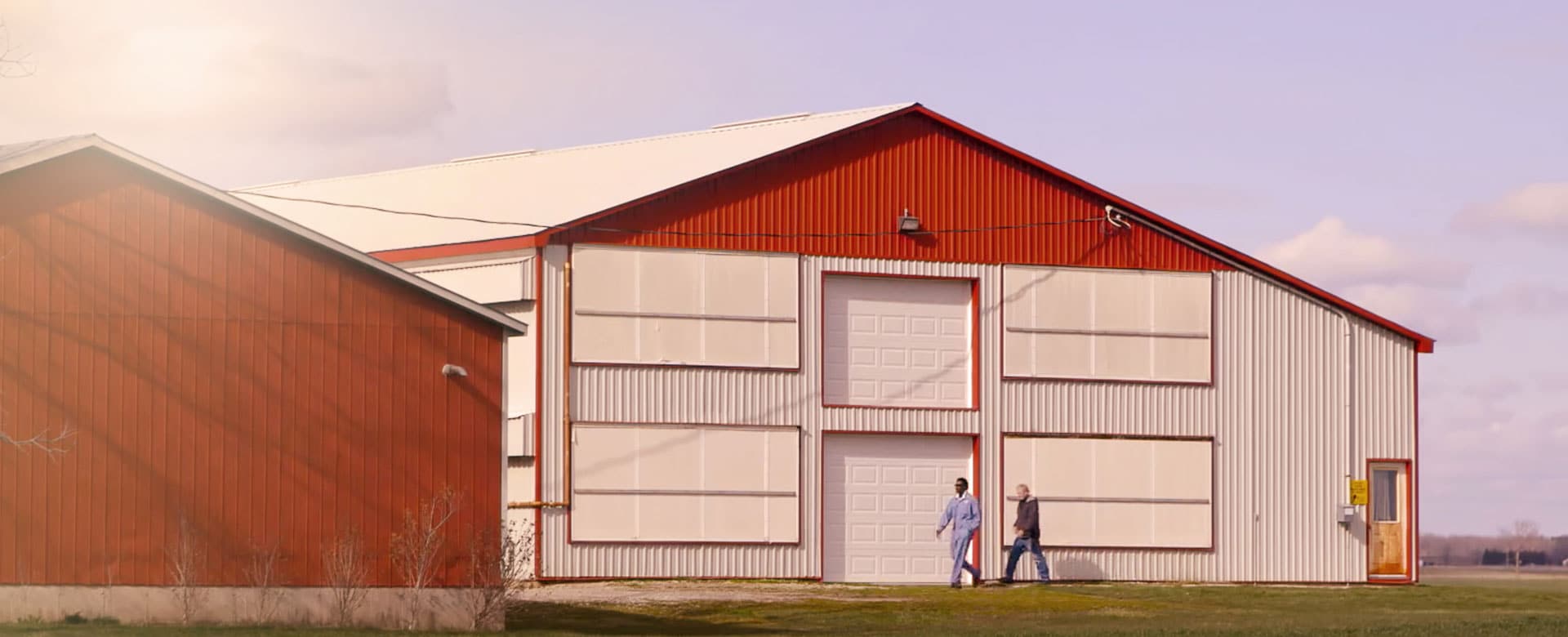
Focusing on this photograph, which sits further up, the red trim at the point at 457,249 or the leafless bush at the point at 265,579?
the red trim at the point at 457,249

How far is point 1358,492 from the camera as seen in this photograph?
4003 centimetres

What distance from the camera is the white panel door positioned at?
36.9 metres

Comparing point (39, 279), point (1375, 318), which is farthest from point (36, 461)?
point (1375, 318)

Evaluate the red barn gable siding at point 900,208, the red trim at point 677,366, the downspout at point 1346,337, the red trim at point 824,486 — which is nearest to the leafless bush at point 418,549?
the red trim at point 677,366

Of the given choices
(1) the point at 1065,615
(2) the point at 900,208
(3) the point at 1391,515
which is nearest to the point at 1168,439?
(3) the point at 1391,515

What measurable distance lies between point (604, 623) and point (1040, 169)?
14.1 m

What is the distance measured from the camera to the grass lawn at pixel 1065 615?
87.9 feet

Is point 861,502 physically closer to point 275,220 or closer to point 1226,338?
point 1226,338

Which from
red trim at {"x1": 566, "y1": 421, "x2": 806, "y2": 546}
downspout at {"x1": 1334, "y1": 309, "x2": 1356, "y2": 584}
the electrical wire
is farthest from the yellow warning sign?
red trim at {"x1": 566, "y1": 421, "x2": 806, "y2": 546}

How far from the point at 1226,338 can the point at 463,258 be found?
13.0m

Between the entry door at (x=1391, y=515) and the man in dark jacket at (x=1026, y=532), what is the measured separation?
6.92 meters

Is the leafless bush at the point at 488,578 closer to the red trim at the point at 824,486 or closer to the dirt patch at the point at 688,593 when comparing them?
the dirt patch at the point at 688,593

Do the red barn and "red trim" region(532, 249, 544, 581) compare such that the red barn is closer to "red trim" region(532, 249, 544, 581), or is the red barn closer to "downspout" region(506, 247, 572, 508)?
"red trim" region(532, 249, 544, 581)

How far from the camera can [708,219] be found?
35938 millimetres
